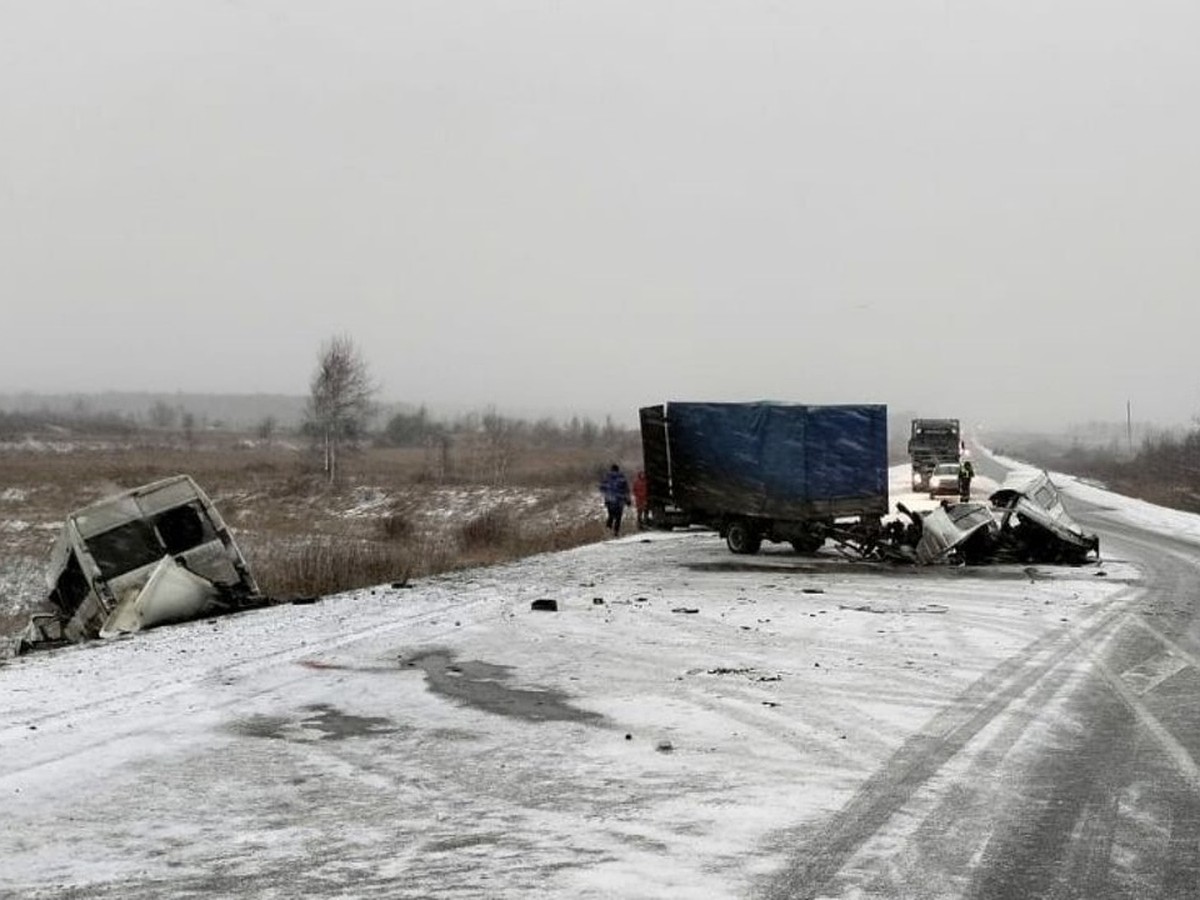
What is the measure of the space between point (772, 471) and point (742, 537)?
1.62 m

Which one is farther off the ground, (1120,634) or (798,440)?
(798,440)

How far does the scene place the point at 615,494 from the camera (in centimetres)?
2570

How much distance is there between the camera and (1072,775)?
6027 millimetres

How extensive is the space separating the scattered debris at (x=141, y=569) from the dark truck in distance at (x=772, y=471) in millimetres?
8436

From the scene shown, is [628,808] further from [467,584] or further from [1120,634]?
[467,584]

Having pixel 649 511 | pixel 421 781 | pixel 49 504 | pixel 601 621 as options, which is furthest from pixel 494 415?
pixel 421 781

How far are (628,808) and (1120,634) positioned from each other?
25.6 feet

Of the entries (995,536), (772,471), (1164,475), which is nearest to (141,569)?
(772,471)

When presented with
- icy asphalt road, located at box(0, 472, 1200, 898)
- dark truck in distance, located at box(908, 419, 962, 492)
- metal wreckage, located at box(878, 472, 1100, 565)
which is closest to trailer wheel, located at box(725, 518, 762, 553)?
metal wreckage, located at box(878, 472, 1100, 565)

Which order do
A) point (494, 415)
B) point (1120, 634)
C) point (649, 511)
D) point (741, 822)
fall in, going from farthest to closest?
point (494, 415) < point (649, 511) < point (1120, 634) < point (741, 822)

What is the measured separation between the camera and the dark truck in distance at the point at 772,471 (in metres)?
18.7

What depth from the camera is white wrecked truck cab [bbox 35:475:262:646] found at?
12.8 m

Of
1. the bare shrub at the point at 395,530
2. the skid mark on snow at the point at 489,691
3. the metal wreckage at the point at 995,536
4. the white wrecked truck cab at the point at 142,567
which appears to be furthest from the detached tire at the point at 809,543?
the bare shrub at the point at 395,530

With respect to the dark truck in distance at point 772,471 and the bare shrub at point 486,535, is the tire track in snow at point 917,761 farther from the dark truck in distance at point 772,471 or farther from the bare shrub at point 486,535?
the bare shrub at point 486,535
